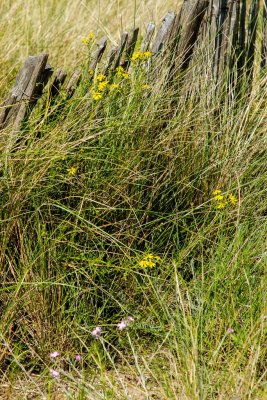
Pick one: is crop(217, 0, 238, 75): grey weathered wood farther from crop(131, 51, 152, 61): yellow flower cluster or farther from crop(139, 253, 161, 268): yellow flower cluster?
crop(139, 253, 161, 268): yellow flower cluster

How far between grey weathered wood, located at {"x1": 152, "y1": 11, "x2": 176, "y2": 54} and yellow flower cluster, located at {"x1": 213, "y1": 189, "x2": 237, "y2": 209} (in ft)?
2.63

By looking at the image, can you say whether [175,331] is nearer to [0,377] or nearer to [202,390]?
[202,390]

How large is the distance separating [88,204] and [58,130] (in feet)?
1.09

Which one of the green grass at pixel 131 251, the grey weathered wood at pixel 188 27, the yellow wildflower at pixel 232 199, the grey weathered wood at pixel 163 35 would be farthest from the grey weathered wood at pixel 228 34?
the yellow wildflower at pixel 232 199

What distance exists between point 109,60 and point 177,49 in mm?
431

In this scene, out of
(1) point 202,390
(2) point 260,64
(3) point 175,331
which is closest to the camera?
(1) point 202,390

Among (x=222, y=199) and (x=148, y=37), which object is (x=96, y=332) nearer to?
(x=222, y=199)

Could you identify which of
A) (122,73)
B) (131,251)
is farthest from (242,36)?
(131,251)

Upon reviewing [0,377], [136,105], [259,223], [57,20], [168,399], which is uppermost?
[57,20]

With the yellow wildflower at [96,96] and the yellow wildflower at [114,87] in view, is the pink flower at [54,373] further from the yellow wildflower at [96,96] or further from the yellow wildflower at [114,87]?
the yellow wildflower at [114,87]

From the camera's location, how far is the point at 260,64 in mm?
4438

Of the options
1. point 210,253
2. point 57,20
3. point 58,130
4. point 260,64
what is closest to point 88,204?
point 58,130

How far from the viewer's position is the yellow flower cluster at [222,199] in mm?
3279

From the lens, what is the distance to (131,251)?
329 centimetres
